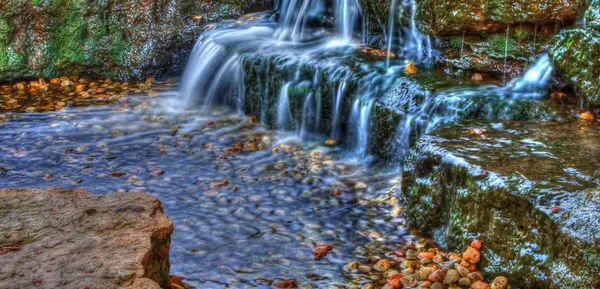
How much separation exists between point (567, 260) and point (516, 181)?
1.54 ft

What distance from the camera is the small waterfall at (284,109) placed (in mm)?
6074

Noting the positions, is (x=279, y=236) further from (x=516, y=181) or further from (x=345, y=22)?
(x=345, y=22)

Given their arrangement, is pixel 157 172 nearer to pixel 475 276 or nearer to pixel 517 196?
pixel 475 276

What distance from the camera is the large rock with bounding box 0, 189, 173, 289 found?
8.09ft

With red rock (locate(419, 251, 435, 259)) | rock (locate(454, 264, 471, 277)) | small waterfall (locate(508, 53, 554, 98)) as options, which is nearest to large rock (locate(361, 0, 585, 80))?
small waterfall (locate(508, 53, 554, 98))

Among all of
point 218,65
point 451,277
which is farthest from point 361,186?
point 218,65

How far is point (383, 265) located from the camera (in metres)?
3.54

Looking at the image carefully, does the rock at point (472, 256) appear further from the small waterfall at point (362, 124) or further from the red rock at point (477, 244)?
the small waterfall at point (362, 124)

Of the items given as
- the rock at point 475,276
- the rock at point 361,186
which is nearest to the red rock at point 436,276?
the rock at point 475,276

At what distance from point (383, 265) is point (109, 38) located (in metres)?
5.34

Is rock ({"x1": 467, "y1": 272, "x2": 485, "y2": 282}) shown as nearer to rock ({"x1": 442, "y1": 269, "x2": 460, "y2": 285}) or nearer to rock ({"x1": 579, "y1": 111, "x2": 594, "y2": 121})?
rock ({"x1": 442, "y1": 269, "x2": 460, "y2": 285})

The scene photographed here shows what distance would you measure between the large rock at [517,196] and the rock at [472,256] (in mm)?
29

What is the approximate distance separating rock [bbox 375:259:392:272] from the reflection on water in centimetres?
17

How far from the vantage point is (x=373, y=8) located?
20.6 feet
